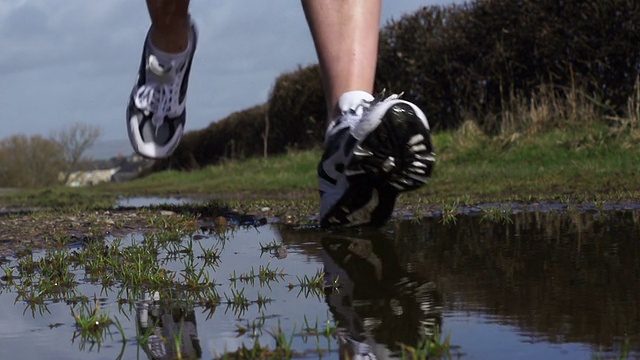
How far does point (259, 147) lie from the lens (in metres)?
18.4

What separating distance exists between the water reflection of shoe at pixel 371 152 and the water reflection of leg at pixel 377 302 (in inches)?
7.9

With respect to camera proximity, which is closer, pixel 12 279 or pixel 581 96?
pixel 12 279

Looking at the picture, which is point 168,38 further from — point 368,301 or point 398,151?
point 368,301

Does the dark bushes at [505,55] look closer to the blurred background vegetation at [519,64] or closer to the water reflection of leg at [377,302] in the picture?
the blurred background vegetation at [519,64]

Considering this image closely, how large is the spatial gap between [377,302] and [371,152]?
2.48 feet

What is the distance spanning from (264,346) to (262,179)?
412 inches

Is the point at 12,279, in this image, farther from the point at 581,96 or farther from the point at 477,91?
the point at 477,91

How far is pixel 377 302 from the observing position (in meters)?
1.89

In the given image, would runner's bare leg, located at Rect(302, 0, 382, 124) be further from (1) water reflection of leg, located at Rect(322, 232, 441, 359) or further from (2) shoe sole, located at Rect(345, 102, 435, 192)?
(1) water reflection of leg, located at Rect(322, 232, 441, 359)

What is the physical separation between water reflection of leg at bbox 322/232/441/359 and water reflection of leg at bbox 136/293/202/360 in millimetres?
283

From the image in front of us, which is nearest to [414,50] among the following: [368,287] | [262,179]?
[262,179]

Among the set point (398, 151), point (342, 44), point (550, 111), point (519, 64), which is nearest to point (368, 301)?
point (398, 151)

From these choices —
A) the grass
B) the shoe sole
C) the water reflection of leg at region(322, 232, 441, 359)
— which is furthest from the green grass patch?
the water reflection of leg at region(322, 232, 441, 359)

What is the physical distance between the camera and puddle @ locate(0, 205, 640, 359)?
1.54 metres
